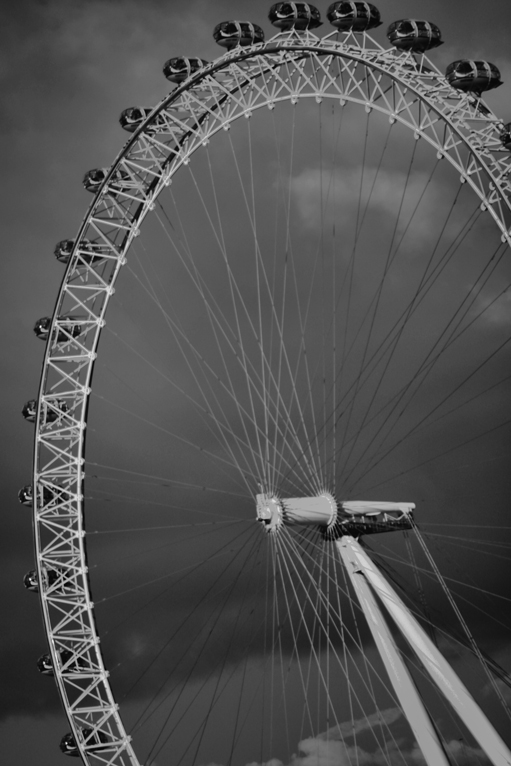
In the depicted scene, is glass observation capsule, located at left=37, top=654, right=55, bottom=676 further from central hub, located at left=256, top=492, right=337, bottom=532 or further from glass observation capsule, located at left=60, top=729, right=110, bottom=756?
central hub, located at left=256, top=492, right=337, bottom=532

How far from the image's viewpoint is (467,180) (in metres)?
27.8

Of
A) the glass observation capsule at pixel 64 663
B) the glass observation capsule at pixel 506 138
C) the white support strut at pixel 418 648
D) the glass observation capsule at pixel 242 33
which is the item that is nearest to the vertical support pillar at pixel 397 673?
the white support strut at pixel 418 648

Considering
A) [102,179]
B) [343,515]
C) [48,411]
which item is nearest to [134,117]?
[102,179]

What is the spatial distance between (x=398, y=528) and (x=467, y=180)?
7.26 metres

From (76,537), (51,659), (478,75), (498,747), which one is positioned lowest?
(498,747)

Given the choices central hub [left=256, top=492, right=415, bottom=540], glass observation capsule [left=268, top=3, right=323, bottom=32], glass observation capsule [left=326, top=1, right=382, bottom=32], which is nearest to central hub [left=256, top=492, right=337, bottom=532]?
central hub [left=256, top=492, right=415, bottom=540]

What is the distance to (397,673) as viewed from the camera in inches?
1123

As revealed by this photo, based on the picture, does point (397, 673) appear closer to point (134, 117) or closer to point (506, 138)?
point (506, 138)

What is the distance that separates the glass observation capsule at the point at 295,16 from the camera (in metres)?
32.1

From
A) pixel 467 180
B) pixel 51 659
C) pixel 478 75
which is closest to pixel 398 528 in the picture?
pixel 467 180

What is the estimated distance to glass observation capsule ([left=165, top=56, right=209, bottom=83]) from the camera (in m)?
34.9

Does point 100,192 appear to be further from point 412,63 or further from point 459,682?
point 459,682

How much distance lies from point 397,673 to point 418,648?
0.81 m

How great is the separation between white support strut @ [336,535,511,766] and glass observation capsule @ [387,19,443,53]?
10208 mm
